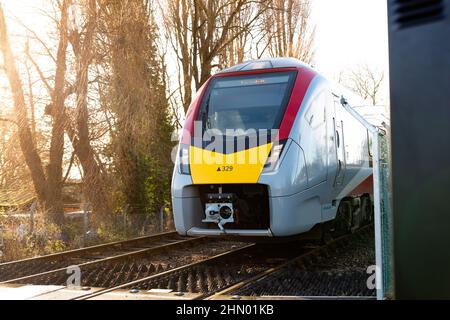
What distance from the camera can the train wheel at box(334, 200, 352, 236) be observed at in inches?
376

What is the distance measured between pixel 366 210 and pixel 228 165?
18.6ft

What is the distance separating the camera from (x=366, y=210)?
11.8m

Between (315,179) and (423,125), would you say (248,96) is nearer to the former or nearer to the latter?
(315,179)

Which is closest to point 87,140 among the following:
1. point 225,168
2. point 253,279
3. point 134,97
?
point 134,97

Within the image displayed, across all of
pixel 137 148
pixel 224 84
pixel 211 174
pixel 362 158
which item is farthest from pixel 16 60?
pixel 362 158

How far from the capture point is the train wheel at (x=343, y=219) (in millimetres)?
9555

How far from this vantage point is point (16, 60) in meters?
12.7

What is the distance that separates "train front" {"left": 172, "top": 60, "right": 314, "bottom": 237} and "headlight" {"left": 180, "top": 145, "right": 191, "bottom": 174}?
15 millimetres

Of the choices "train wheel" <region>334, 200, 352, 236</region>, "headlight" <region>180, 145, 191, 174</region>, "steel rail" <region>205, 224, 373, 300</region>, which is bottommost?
"steel rail" <region>205, 224, 373, 300</region>

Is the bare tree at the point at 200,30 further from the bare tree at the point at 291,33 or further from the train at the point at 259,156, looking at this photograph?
the train at the point at 259,156

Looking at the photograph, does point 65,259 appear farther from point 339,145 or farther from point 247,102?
point 339,145

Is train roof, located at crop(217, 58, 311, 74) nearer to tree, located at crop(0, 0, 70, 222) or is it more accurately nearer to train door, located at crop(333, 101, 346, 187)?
train door, located at crop(333, 101, 346, 187)

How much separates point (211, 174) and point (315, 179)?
155 centimetres

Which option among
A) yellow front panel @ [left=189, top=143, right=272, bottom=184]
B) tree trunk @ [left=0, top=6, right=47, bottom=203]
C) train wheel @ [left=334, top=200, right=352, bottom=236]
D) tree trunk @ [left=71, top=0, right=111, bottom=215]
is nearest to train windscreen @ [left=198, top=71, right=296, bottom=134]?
yellow front panel @ [left=189, top=143, right=272, bottom=184]
